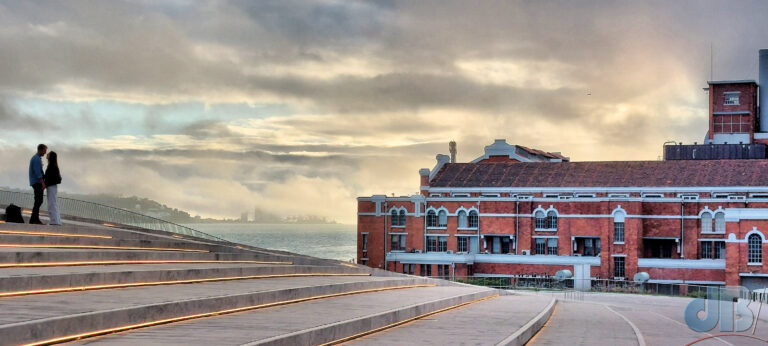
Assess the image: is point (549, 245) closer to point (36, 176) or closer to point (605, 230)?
point (605, 230)

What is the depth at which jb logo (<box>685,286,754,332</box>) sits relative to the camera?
21.0m

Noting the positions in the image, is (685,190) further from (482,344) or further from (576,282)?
(482,344)

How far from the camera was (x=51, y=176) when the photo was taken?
21656 mm

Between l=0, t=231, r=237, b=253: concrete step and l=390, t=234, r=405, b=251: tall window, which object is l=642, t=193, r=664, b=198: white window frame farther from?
l=0, t=231, r=237, b=253: concrete step

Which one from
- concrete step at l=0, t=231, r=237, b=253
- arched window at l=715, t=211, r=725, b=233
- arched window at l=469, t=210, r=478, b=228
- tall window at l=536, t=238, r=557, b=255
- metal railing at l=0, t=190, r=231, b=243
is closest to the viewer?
concrete step at l=0, t=231, r=237, b=253

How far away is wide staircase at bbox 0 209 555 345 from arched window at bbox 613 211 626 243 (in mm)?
50445

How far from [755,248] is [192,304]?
5841 centimetres

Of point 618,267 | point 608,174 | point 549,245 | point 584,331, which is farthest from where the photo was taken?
point 608,174

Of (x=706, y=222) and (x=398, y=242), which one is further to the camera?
(x=398, y=242)

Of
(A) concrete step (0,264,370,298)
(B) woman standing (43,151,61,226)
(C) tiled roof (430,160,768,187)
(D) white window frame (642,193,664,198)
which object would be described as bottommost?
(A) concrete step (0,264,370,298)

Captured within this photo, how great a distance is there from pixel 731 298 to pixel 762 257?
42.4 metres

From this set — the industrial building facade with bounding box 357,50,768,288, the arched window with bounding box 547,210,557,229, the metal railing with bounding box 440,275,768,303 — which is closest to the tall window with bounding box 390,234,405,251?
the industrial building facade with bounding box 357,50,768,288

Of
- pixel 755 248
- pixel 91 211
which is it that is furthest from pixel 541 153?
pixel 91 211

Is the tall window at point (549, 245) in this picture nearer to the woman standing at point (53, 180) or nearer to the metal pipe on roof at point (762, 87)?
the metal pipe on roof at point (762, 87)
